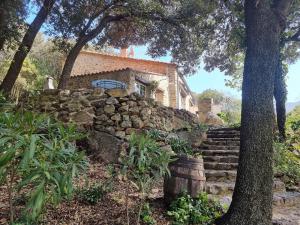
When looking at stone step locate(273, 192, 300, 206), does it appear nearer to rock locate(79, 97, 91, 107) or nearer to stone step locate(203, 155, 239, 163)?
stone step locate(203, 155, 239, 163)

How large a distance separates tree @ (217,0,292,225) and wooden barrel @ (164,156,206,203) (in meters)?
0.58

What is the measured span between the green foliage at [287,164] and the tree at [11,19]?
729cm

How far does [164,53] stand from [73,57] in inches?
159

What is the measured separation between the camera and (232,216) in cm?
401

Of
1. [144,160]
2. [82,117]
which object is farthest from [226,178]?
[144,160]

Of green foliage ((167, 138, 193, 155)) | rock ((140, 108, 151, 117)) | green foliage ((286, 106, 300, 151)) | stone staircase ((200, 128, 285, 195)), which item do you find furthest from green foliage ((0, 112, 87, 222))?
green foliage ((286, 106, 300, 151))

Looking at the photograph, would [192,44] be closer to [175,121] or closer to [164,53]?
[164,53]

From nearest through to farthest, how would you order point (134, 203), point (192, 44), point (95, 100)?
point (134, 203) → point (95, 100) → point (192, 44)

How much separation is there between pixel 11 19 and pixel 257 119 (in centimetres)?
646

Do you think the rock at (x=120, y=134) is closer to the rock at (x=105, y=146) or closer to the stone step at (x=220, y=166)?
the rock at (x=105, y=146)

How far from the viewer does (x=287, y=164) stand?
329 inches

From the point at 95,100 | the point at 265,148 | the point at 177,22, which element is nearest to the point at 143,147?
the point at 265,148

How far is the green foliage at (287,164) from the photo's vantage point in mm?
7596

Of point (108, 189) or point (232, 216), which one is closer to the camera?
point (232, 216)
